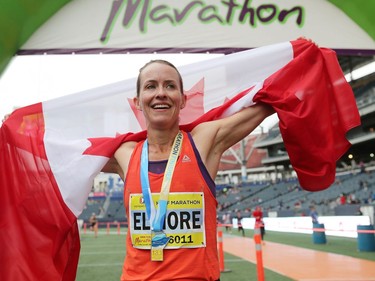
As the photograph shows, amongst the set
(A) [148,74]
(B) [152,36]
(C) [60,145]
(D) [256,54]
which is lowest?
(C) [60,145]

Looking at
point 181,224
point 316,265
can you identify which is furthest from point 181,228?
point 316,265

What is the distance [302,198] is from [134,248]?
34.0 m

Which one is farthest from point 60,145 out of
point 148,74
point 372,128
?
point 372,128

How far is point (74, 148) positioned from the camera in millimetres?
2746

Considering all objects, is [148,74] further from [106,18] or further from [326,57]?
[106,18]

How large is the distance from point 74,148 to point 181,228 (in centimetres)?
109

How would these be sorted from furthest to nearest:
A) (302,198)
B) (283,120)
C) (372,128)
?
1. (372,128)
2. (302,198)
3. (283,120)

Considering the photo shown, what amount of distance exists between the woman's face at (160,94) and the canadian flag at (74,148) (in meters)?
0.46

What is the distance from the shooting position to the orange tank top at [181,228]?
6.15 ft

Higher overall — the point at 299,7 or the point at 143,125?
the point at 299,7

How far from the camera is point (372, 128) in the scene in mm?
39750

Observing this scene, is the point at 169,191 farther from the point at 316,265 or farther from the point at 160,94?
the point at 316,265

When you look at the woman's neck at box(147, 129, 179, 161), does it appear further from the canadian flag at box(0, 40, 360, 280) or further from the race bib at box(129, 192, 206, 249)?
the canadian flag at box(0, 40, 360, 280)

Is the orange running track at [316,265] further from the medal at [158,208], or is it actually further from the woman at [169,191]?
the medal at [158,208]
